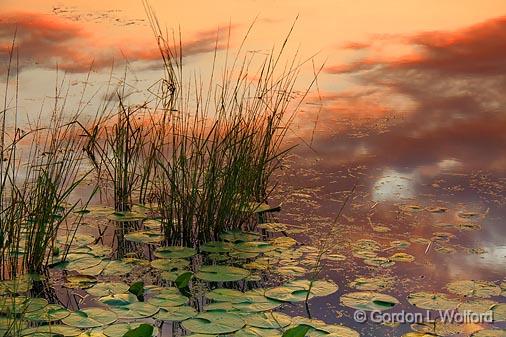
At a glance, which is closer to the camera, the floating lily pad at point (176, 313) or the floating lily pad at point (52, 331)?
the floating lily pad at point (52, 331)

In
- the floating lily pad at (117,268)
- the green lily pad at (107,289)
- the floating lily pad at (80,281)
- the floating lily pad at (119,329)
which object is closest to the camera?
the floating lily pad at (119,329)

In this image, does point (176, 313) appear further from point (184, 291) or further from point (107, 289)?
point (107, 289)

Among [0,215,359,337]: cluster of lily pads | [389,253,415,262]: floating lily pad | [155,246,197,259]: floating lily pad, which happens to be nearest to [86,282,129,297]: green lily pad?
[0,215,359,337]: cluster of lily pads

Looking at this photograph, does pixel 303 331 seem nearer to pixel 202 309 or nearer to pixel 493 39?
pixel 202 309

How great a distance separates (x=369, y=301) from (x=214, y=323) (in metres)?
0.61

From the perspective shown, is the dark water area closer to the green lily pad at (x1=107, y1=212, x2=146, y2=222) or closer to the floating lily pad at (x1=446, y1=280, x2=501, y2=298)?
the floating lily pad at (x1=446, y1=280, x2=501, y2=298)

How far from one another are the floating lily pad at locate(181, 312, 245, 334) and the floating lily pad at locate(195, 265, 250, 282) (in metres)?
0.35

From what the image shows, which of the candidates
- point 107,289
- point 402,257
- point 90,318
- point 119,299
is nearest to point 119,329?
point 90,318

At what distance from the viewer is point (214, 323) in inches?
118

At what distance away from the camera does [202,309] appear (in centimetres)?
319

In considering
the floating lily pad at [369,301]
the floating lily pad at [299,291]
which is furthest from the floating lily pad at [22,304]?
the floating lily pad at [369,301]

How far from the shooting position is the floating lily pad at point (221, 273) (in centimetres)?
343

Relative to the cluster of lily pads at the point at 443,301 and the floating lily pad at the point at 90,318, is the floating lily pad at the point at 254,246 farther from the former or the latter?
the floating lily pad at the point at 90,318

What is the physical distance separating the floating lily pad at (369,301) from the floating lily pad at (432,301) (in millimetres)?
80
